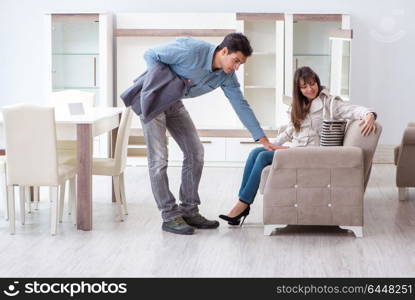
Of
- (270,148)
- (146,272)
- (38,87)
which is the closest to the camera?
(146,272)

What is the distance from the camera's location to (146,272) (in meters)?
4.19

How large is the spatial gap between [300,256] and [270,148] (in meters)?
0.86

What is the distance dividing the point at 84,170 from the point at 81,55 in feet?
11.6

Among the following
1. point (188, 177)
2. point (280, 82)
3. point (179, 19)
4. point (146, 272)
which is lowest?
point (146, 272)

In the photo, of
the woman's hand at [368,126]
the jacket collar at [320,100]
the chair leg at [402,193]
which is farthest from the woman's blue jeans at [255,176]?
the chair leg at [402,193]

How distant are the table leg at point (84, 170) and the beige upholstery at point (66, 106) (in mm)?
455

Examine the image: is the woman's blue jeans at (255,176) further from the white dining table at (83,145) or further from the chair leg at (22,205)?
the chair leg at (22,205)

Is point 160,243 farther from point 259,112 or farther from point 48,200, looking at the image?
point 259,112

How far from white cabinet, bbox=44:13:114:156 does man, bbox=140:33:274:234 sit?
314cm

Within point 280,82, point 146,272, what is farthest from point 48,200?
point 280,82

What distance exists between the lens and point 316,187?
4.96 m

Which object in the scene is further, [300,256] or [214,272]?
[300,256]

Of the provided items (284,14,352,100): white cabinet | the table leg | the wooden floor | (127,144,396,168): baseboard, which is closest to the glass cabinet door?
(284,14,352,100): white cabinet

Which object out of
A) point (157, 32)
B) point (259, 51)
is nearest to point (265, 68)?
point (259, 51)
